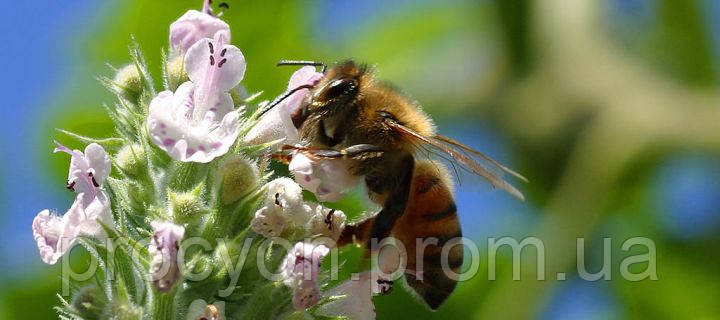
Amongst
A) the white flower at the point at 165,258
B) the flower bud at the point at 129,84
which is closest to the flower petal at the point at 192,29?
the flower bud at the point at 129,84

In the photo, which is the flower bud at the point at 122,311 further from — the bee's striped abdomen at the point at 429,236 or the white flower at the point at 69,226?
the bee's striped abdomen at the point at 429,236

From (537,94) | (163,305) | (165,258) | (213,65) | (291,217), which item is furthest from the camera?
(537,94)

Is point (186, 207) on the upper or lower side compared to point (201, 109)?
lower

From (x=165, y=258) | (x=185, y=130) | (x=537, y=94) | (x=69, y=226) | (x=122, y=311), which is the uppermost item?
(x=537, y=94)

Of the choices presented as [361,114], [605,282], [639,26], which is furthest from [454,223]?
[639,26]

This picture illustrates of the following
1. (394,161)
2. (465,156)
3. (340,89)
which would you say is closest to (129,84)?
(340,89)

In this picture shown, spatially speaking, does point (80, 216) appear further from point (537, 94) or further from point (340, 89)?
point (537, 94)
